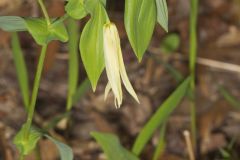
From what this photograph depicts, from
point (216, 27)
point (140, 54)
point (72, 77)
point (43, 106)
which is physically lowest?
point (216, 27)

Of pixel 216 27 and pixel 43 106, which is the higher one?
pixel 43 106

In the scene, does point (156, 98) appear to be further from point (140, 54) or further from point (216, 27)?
point (140, 54)

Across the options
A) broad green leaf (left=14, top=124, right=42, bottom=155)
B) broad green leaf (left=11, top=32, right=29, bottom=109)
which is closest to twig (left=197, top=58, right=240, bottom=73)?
broad green leaf (left=11, top=32, right=29, bottom=109)

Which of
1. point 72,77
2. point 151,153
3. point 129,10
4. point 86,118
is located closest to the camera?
point 129,10

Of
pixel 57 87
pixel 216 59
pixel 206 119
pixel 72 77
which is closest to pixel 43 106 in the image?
pixel 57 87

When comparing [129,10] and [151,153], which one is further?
[151,153]

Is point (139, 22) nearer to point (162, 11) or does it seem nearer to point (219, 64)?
point (162, 11)

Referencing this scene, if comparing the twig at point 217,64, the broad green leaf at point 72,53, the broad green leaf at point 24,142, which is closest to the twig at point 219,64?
the twig at point 217,64

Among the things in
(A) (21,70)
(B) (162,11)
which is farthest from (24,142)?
(A) (21,70)
